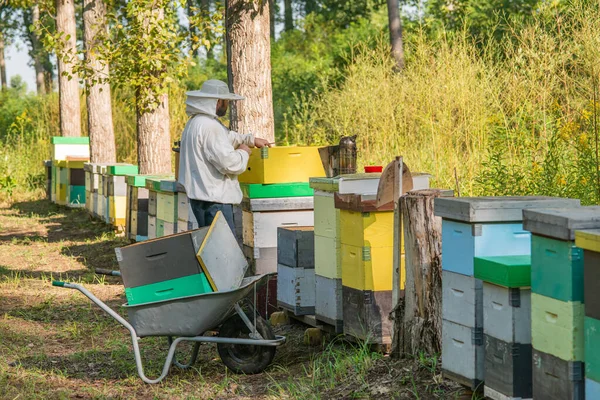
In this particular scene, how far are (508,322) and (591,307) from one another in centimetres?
57

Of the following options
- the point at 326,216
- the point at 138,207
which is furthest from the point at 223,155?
the point at 138,207

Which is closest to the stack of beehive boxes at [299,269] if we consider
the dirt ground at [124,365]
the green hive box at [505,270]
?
the dirt ground at [124,365]

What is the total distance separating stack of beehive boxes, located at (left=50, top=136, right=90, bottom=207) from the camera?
54.1 ft

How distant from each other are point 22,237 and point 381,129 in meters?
5.75

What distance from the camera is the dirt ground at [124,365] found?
16.4 ft

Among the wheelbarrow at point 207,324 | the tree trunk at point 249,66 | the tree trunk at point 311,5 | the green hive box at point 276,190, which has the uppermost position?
the tree trunk at point 311,5

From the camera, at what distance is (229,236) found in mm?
5844

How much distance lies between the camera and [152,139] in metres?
13.1

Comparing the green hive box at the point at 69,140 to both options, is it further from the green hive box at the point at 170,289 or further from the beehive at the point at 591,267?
the beehive at the point at 591,267

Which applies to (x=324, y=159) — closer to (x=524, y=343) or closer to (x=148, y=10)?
(x=524, y=343)

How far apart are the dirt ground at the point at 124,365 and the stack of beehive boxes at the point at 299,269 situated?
268mm

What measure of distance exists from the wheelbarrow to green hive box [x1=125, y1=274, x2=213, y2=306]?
4.8 inches

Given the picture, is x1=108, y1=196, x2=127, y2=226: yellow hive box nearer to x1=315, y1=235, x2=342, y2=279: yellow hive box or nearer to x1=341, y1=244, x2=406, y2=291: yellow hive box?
x1=315, y1=235, x2=342, y2=279: yellow hive box

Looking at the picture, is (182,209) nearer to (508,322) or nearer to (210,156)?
(210,156)
